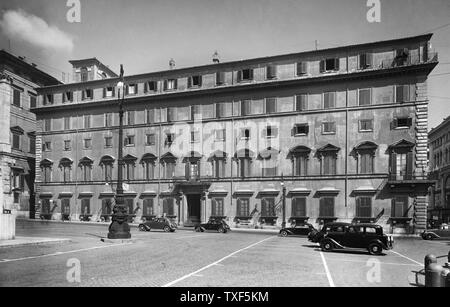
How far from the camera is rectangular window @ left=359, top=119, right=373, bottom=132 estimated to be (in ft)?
110

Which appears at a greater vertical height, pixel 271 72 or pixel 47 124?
pixel 271 72

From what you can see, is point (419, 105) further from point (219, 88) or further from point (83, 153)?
point (83, 153)

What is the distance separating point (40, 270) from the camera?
1052 centimetres

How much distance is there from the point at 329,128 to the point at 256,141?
740 cm

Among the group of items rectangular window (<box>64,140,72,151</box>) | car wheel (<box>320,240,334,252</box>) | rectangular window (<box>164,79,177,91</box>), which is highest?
rectangular window (<box>164,79,177,91</box>)

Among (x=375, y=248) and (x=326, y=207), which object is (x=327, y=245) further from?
(x=326, y=207)

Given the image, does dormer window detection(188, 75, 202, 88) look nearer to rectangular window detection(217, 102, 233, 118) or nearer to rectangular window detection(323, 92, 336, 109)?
rectangular window detection(217, 102, 233, 118)

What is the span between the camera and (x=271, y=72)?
122ft

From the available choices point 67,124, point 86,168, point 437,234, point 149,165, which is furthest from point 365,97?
point 67,124

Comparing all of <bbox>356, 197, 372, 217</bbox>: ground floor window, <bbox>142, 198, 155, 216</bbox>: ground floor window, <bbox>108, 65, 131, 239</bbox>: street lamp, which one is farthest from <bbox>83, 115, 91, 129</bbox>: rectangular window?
<bbox>356, 197, 372, 217</bbox>: ground floor window

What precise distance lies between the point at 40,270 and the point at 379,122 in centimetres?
3090

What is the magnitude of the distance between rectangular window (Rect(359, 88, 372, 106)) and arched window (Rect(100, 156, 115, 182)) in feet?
92.4
